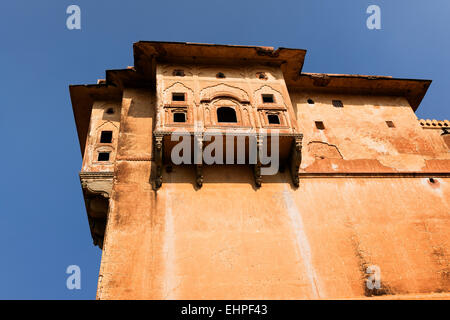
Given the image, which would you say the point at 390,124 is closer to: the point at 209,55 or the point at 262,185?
the point at 262,185

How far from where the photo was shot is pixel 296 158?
12.8 meters

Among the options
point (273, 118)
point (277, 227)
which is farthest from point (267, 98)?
point (277, 227)

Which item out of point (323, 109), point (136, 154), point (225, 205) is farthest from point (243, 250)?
point (323, 109)

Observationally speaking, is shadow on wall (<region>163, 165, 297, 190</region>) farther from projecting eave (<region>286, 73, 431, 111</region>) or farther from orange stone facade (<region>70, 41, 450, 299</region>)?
projecting eave (<region>286, 73, 431, 111</region>)

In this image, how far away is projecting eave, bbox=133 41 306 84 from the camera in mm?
14438

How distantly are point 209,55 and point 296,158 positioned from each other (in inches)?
182

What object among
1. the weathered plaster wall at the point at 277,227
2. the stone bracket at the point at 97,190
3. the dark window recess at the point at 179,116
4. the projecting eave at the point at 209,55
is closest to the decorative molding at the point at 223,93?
the dark window recess at the point at 179,116

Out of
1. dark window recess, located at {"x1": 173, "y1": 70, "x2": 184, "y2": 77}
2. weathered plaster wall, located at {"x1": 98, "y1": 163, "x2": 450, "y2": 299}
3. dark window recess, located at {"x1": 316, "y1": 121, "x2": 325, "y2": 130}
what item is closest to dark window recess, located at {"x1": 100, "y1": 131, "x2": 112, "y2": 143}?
weathered plaster wall, located at {"x1": 98, "y1": 163, "x2": 450, "y2": 299}

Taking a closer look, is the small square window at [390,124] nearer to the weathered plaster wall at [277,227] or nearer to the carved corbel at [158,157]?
the weathered plaster wall at [277,227]

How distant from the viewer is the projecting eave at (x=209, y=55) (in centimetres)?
1444

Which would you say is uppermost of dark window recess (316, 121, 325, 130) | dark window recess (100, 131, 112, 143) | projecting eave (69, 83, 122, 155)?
Result: projecting eave (69, 83, 122, 155)

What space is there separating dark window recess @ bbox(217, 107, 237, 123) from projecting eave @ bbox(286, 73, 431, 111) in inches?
103

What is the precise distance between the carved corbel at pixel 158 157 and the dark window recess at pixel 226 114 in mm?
2458

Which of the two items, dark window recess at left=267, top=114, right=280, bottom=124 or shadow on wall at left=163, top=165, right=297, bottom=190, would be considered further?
dark window recess at left=267, top=114, right=280, bottom=124
